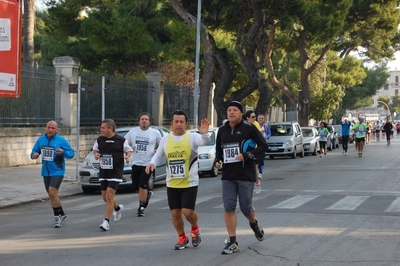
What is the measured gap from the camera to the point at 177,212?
8.81m

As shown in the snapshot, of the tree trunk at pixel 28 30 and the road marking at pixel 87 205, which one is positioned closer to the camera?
the road marking at pixel 87 205

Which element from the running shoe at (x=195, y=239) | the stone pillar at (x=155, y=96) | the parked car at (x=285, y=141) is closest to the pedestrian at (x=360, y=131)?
the parked car at (x=285, y=141)

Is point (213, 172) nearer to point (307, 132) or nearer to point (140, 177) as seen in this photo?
point (140, 177)

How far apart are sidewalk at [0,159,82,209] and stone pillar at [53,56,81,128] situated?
10.3 ft

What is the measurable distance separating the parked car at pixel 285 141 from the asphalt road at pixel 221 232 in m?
14.1

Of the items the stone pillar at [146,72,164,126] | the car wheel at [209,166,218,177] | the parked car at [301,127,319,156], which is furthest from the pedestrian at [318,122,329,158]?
the car wheel at [209,166,218,177]

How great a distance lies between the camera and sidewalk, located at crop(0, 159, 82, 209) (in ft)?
52.5

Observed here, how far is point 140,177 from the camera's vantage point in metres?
12.4

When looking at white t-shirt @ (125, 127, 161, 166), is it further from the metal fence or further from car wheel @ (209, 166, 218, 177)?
car wheel @ (209, 166, 218, 177)

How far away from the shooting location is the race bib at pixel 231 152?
855cm

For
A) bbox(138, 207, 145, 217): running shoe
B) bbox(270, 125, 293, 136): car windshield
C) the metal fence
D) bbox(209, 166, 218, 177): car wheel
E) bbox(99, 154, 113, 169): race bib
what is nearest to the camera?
bbox(99, 154, 113, 169): race bib

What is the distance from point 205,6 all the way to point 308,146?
28.7 ft

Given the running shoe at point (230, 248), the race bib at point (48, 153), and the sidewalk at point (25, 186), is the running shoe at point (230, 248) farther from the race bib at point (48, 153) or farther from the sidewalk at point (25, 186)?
the sidewalk at point (25, 186)

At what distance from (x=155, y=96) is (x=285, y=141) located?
22.0 ft
